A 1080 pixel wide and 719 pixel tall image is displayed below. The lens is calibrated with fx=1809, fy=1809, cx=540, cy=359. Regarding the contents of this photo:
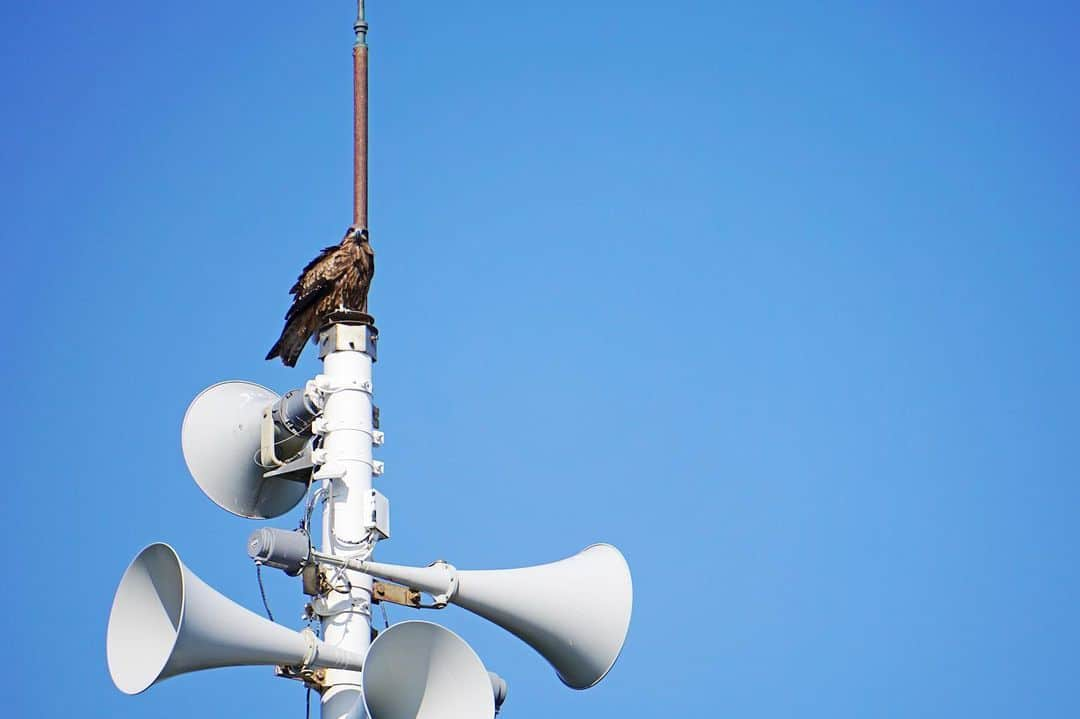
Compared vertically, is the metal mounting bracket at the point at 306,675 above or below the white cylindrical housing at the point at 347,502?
below

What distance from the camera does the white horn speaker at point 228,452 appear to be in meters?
11.0

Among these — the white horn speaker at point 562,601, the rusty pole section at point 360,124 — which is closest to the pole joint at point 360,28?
the rusty pole section at point 360,124

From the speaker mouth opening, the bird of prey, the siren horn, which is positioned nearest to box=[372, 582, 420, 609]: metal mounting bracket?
the siren horn

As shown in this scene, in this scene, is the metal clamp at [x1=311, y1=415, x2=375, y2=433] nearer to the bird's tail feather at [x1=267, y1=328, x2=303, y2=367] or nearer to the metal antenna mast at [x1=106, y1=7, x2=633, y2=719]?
the metal antenna mast at [x1=106, y1=7, x2=633, y2=719]

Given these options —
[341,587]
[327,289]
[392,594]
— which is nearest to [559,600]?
[392,594]

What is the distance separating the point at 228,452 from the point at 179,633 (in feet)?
9.31

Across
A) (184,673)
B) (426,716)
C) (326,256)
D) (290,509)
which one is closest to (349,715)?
(426,716)

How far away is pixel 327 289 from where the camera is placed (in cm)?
1156

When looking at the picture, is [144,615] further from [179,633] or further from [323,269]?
[323,269]

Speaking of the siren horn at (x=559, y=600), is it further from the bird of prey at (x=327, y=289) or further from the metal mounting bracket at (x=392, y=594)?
the bird of prey at (x=327, y=289)

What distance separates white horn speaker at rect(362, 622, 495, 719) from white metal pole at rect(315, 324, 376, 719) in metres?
0.67

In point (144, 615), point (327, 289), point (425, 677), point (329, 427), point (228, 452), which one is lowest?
point (425, 677)

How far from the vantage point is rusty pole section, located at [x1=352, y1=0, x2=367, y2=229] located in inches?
443

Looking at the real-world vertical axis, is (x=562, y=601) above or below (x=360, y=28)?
below
